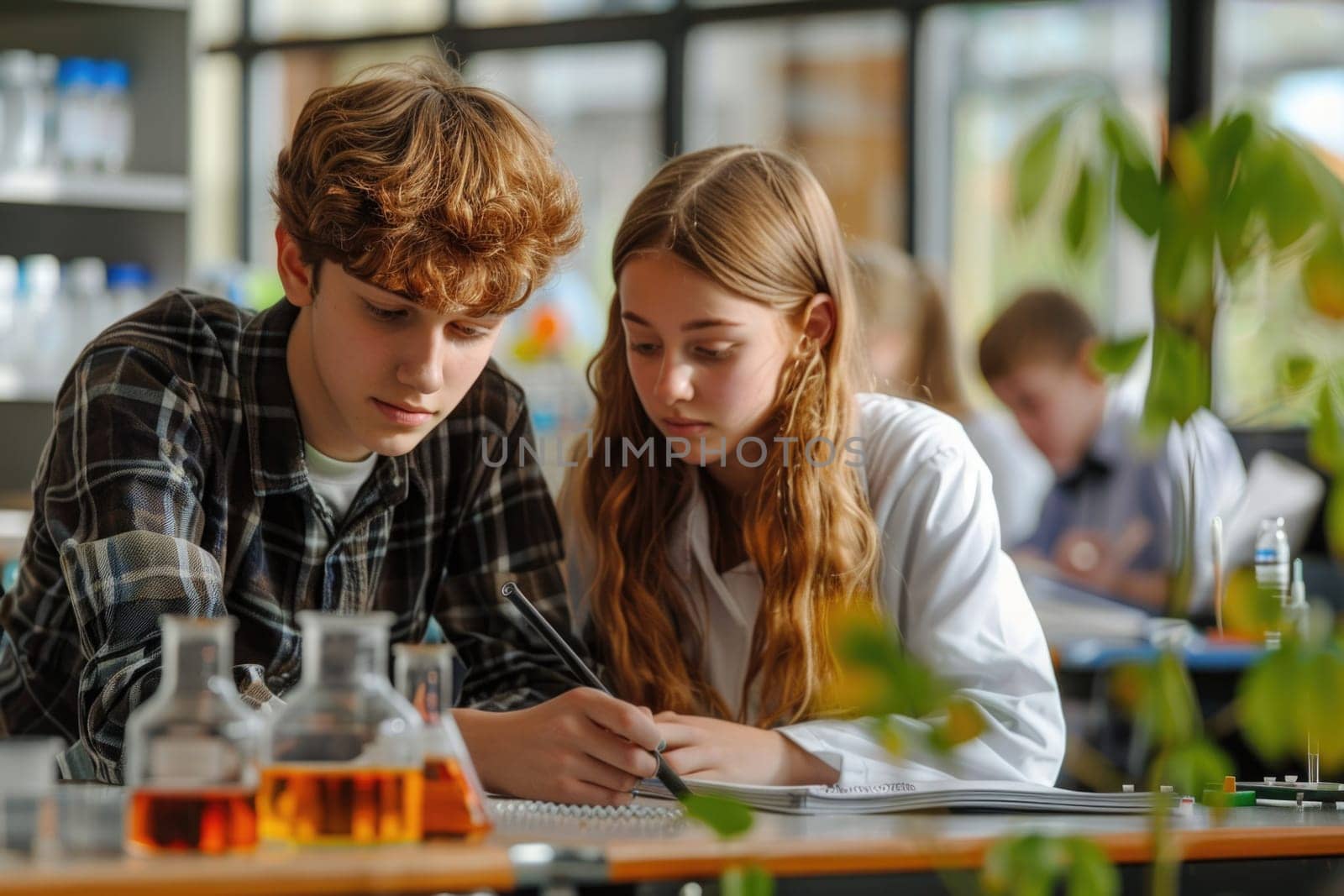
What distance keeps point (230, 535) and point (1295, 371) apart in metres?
1.00

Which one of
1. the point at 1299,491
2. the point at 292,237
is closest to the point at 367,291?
the point at 292,237

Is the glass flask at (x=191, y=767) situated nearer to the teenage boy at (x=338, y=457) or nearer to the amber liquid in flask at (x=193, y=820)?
the amber liquid in flask at (x=193, y=820)

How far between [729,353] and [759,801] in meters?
0.54

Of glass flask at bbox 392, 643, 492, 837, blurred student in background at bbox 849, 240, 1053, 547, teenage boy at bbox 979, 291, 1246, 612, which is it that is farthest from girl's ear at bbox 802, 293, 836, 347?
teenage boy at bbox 979, 291, 1246, 612

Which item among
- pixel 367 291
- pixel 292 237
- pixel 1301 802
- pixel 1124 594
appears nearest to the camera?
pixel 1301 802

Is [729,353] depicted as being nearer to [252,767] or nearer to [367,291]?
[367,291]

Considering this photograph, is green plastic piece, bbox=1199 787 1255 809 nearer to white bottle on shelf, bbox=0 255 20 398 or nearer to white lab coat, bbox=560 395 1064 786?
white lab coat, bbox=560 395 1064 786

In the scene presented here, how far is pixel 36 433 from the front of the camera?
10.4 ft

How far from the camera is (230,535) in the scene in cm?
146

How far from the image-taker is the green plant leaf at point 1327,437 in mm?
639

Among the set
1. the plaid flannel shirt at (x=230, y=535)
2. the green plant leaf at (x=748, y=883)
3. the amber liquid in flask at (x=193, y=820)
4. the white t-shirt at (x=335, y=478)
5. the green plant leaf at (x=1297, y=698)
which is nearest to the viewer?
the green plant leaf at (x=1297, y=698)

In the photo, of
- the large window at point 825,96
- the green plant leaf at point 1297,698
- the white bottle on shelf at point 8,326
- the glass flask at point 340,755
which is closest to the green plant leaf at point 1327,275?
the green plant leaf at point 1297,698

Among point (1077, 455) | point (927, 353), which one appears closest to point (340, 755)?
point (927, 353)

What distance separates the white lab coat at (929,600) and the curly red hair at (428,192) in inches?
13.9
